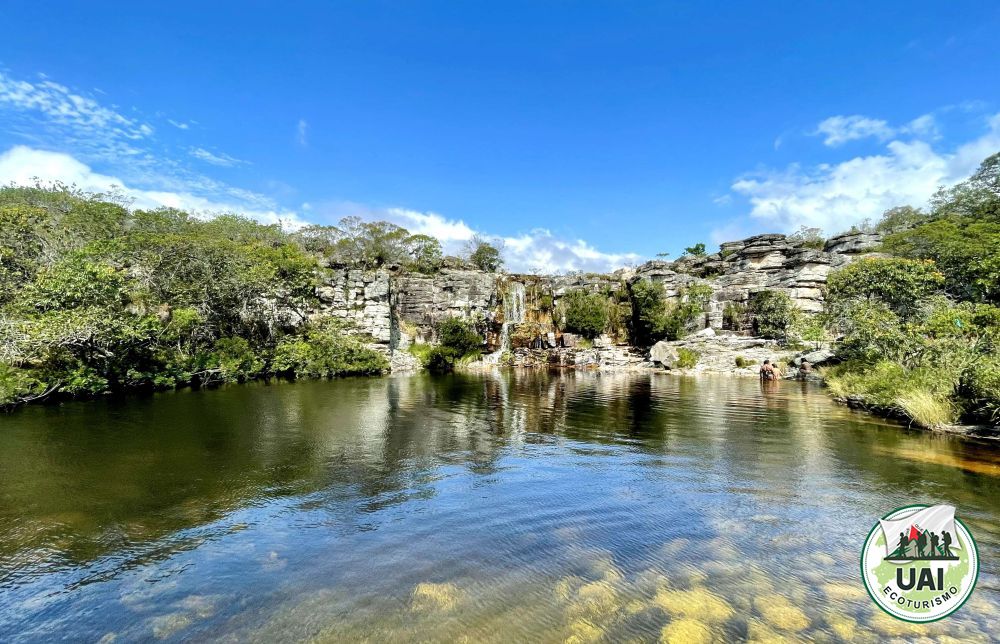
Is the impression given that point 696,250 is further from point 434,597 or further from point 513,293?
point 434,597

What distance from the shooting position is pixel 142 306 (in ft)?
110

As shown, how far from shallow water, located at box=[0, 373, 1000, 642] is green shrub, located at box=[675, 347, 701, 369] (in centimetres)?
3121

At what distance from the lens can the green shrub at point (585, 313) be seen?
192ft

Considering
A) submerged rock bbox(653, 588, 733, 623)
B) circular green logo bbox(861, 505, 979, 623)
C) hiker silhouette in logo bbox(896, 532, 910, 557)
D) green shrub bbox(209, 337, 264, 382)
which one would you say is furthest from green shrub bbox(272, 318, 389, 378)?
hiker silhouette in logo bbox(896, 532, 910, 557)

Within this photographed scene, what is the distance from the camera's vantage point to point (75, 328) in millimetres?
23750

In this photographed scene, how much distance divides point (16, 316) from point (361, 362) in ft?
78.2

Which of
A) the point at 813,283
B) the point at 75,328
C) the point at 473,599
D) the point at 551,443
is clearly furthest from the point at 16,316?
the point at 813,283

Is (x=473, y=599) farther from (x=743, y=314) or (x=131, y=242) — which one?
(x=743, y=314)

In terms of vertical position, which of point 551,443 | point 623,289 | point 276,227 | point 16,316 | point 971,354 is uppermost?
point 276,227

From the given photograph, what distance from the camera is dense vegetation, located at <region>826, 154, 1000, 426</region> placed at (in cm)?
1560

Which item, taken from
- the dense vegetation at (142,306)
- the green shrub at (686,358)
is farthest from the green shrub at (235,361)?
the green shrub at (686,358)

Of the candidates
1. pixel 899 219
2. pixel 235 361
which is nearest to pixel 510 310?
pixel 235 361

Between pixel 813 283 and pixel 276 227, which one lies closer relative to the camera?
pixel 813 283

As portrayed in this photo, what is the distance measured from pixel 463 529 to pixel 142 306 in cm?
3490
